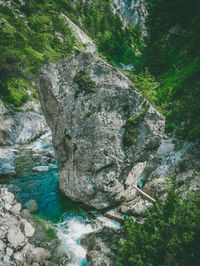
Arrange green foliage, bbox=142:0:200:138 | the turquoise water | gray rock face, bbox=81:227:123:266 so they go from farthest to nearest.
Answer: green foliage, bbox=142:0:200:138 < the turquoise water < gray rock face, bbox=81:227:123:266

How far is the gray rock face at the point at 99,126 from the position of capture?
895 centimetres

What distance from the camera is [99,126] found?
8.95m

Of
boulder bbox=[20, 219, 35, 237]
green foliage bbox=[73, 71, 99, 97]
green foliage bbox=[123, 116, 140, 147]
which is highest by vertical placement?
green foliage bbox=[73, 71, 99, 97]

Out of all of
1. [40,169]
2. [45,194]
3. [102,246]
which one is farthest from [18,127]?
[102,246]

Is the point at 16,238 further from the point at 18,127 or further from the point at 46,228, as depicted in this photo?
the point at 18,127

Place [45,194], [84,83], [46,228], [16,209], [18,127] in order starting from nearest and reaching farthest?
1. [46,228]
2. [16,209]
3. [84,83]
4. [45,194]
5. [18,127]

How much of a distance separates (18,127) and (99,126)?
1546 centimetres

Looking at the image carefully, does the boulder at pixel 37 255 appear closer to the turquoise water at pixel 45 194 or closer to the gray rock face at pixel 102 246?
the gray rock face at pixel 102 246

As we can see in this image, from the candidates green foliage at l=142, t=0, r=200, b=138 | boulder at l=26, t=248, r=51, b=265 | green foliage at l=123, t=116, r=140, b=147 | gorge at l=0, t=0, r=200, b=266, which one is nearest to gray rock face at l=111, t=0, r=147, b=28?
green foliage at l=142, t=0, r=200, b=138

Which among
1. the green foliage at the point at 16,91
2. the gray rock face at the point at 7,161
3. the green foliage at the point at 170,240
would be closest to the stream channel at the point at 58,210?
the gray rock face at the point at 7,161

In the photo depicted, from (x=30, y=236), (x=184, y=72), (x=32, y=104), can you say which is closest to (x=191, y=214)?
(x=30, y=236)

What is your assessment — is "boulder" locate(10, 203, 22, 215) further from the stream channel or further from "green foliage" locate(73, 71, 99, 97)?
"green foliage" locate(73, 71, 99, 97)

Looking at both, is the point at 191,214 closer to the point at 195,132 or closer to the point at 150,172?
the point at 150,172

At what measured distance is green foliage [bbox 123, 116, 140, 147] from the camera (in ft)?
29.7
